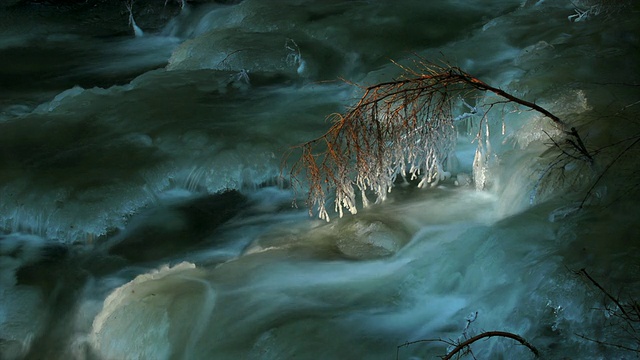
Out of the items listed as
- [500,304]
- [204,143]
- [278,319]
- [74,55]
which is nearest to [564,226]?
[500,304]

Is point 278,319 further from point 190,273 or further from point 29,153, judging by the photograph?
point 29,153

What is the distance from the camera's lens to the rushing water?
12.5ft

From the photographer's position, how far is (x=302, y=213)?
5.24 m

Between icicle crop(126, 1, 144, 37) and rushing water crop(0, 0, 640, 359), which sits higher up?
icicle crop(126, 1, 144, 37)

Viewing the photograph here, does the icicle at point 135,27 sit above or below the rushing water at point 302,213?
above

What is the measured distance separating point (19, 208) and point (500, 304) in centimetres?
332

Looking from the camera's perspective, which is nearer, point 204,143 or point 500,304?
point 500,304

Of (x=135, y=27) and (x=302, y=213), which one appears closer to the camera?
(x=302, y=213)

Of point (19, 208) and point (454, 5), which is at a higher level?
point (454, 5)

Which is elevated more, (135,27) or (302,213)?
(135,27)

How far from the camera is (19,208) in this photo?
5215 millimetres

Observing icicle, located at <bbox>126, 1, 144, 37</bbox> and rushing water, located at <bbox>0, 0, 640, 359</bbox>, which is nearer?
rushing water, located at <bbox>0, 0, 640, 359</bbox>

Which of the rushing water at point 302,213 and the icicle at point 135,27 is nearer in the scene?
the rushing water at point 302,213

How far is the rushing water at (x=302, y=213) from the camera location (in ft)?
12.5
